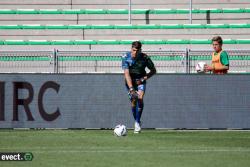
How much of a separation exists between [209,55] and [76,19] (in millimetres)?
8263

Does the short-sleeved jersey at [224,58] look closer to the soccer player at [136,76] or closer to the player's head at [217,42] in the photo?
the player's head at [217,42]

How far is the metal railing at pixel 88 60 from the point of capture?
19.4 meters

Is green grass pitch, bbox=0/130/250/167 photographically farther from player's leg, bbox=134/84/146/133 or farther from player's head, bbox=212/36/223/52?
player's head, bbox=212/36/223/52

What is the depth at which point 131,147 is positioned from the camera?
1378 centimetres

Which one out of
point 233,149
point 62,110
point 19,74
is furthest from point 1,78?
point 233,149

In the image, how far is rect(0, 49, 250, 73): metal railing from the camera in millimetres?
19406

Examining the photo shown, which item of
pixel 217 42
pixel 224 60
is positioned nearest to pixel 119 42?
pixel 224 60

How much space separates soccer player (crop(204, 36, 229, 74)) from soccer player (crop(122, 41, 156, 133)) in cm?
162

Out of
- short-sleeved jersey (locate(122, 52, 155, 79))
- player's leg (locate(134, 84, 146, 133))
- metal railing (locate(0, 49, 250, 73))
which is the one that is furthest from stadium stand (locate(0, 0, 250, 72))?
player's leg (locate(134, 84, 146, 133))

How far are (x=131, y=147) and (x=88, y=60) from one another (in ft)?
22.2

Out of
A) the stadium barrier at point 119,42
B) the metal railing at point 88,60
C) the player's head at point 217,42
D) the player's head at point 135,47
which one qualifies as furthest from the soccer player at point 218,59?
the stadium barrier at point 119,42

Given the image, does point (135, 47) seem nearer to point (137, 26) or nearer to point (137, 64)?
point (137, 64)

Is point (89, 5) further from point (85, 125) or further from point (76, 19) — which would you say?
point (85, 125)

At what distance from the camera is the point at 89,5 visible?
27.9 metres
